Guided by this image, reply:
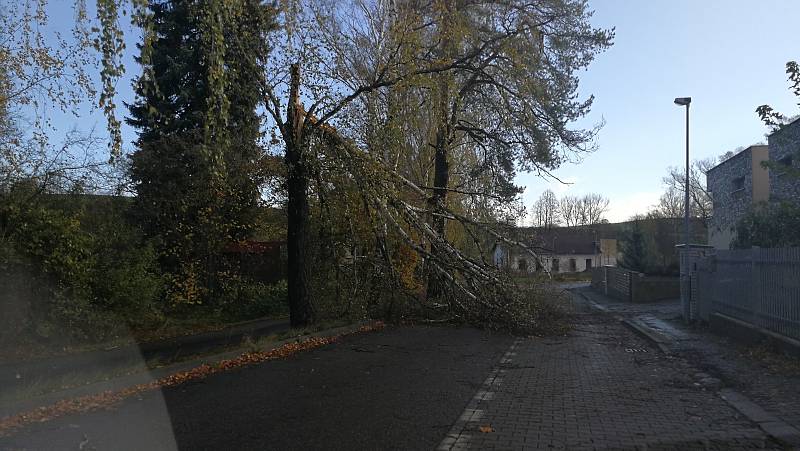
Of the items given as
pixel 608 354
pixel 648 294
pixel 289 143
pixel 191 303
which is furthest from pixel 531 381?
pixel 648 294

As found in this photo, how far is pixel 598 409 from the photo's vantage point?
7.85 metres

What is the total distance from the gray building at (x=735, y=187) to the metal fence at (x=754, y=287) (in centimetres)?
1061

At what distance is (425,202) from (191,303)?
23.8 feet

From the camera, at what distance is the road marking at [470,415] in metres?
6.29

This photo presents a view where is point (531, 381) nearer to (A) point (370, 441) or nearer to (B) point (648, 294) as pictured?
(A) point (370, 441)

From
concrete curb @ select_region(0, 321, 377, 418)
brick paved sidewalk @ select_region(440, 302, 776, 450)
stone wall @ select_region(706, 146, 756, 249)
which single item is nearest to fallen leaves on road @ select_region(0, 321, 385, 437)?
concrete curb @ select_region(0, 321, 377, 418)

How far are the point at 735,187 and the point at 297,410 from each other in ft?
103

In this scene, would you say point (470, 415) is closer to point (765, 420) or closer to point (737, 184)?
point (765, 420)

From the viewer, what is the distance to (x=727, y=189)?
3384cm

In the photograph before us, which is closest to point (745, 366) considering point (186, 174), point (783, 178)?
point (783, 178)

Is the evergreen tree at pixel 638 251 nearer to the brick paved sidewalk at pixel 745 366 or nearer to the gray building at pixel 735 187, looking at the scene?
the gray building at pixel 735 187

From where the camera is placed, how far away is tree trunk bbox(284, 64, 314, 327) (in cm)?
1356

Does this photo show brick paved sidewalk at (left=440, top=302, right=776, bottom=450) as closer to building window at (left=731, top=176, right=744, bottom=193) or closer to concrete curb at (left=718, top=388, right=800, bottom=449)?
concrete curb at (left=718, top=388, right=800, bottom=449)

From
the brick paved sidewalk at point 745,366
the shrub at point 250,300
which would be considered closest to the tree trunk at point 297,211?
the shrub at point 250,300
